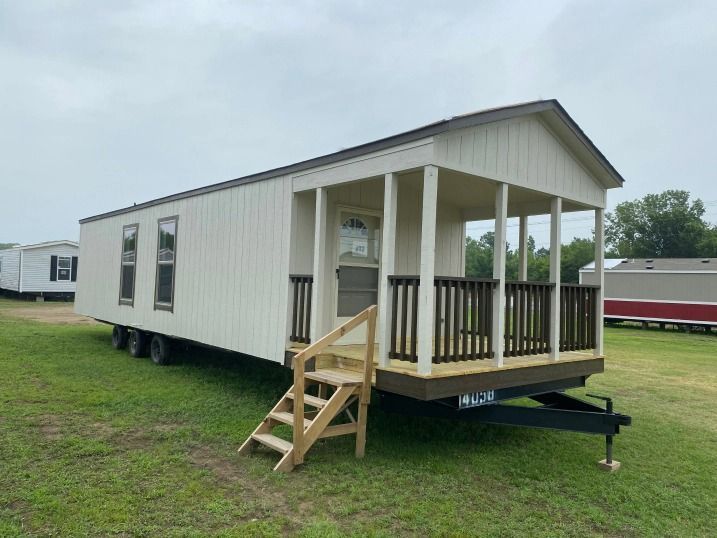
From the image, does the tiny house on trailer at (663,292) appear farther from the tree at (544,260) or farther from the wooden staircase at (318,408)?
the tree at (544,260)

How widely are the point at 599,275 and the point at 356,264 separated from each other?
279 centimetres

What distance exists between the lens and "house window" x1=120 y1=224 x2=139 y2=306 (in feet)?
30.1

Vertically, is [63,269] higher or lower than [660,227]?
lower

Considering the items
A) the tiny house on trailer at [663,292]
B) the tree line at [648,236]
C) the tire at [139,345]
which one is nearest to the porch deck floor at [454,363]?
the tire at [139,345]

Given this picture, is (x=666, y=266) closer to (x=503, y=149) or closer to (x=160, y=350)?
(x=503, y=149)

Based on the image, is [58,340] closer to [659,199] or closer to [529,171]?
[529,171]

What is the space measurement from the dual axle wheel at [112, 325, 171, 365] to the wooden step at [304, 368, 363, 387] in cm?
437

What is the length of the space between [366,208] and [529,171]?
1979 mm

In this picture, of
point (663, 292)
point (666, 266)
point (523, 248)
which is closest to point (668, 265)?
point (666, 266)

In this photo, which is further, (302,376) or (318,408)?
(318,408)

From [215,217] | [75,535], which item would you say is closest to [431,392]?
[75,535]

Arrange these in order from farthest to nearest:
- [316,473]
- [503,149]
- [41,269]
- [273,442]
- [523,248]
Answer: [41,269] < [523,248] < [503,149] < [273,442] < [316,473]

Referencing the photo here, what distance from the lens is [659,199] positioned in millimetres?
53938

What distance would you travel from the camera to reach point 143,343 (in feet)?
29.8
